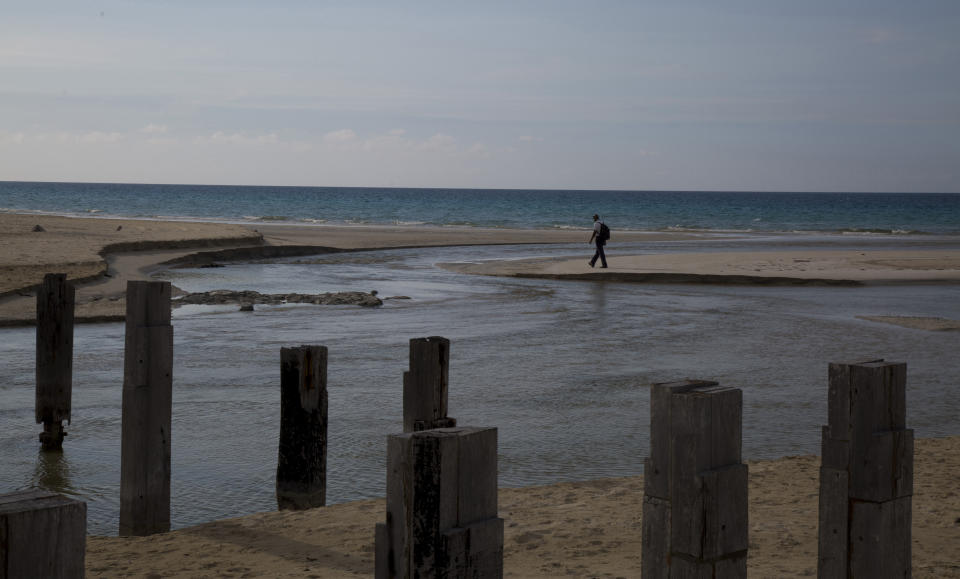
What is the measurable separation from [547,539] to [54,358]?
17.3ft

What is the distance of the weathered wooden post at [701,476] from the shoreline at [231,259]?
599 inches

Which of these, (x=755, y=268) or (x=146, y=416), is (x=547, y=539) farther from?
(x=755, y=268)

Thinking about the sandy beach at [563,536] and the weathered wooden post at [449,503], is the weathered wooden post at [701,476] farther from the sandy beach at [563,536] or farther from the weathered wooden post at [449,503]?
the sandy beach at [563,536]

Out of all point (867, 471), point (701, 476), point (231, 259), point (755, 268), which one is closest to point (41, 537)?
point (701, 476)

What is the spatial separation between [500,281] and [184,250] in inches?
478

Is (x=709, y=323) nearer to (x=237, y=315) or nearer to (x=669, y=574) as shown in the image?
(x=237, y=315)

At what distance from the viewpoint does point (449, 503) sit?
9.04 ft

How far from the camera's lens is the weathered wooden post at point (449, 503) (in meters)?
2.73

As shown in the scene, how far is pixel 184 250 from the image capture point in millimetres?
33531

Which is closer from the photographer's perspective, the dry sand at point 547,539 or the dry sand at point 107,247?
the dry sand at point 547,539

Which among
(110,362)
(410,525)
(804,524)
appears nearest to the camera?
(410,525)

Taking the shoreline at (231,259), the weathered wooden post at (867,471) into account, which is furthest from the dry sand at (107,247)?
the weathered wooden post at (867,471)

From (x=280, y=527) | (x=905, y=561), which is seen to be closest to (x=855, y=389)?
(x=905, y=561)

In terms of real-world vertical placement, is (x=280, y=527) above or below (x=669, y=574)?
below
